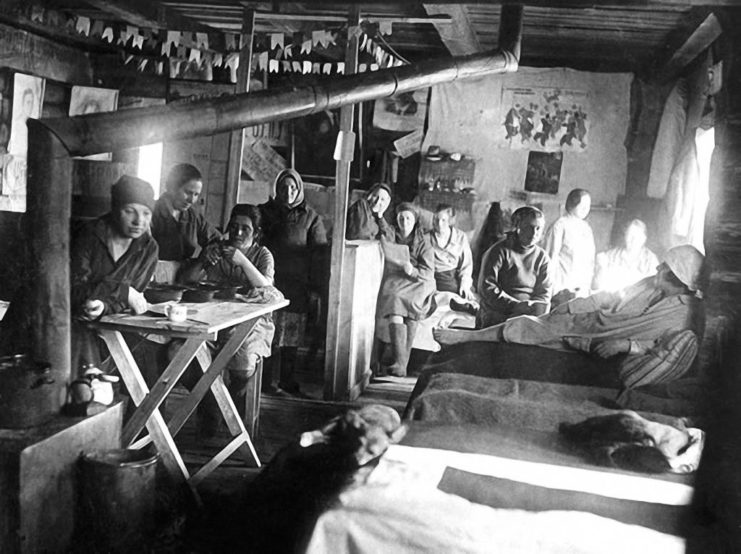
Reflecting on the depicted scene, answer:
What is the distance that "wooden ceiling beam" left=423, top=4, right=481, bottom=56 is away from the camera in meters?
2.21

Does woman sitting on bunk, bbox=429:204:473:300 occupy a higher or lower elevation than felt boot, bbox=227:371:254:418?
higher

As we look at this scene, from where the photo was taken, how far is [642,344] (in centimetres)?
223

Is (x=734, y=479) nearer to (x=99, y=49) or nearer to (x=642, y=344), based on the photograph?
(x=642, y=344)

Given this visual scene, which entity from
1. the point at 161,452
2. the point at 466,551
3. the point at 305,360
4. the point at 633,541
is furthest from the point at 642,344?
the point at 161,452

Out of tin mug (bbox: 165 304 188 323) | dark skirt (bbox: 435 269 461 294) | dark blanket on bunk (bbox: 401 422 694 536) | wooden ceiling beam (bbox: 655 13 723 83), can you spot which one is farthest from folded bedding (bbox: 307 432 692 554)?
wooden ceiling beam (bbox: 655 13 723 83)

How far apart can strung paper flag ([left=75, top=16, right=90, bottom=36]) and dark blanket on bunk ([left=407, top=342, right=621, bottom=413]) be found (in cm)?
159

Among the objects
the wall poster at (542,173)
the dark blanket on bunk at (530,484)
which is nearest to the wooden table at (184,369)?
the dark blanket on bunk at (530,484)

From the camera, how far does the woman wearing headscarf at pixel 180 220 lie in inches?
90.0

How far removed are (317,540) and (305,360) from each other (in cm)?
62

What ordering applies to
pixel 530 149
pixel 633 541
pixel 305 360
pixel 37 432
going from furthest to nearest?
pixel 305 360 < pixel 530 149 < pixel 37 432 < pixel 633 541

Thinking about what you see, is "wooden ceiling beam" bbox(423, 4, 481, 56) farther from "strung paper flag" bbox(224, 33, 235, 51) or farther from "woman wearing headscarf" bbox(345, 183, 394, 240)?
"strung paper flag" bbox(224, 33, 235, 51)

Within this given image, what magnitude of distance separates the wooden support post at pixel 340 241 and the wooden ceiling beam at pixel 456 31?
0.87 ft

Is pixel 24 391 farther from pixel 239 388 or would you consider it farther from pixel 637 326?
pixel 637 326

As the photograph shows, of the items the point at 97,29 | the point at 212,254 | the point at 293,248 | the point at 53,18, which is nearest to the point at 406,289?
the point at 293,248
